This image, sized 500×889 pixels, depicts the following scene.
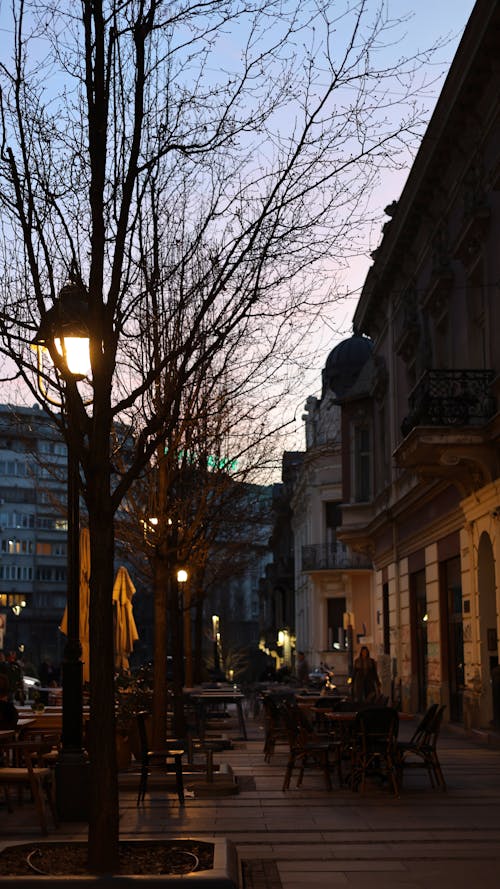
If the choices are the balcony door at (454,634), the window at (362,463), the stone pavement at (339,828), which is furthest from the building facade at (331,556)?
the stone pavement at (339,828)

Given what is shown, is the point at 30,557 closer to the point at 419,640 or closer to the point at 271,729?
the point at 419,640

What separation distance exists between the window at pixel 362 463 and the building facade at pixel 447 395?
2101 millimetres

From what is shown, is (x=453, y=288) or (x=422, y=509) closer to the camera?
(x=453, y=288)

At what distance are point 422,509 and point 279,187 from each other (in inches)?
791

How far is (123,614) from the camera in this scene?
2486 cm

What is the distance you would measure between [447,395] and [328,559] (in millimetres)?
35886

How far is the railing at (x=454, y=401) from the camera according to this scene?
Answer: 21.2 m

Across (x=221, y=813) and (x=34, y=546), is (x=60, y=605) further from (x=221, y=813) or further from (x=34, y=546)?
(x=221, y=813)

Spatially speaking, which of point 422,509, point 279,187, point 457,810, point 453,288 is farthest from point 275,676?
point 279,187

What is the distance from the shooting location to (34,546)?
11738 cm

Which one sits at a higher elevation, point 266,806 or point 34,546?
point 34,546

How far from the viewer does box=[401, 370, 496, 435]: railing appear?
21.2 metres

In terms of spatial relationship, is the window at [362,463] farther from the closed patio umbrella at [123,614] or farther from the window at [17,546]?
the window at [17,546]

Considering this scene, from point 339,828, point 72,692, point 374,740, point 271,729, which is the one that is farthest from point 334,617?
point 339,828
